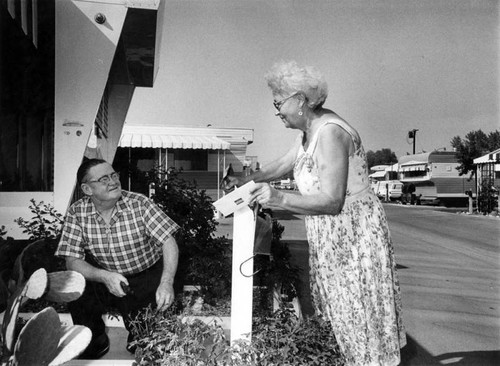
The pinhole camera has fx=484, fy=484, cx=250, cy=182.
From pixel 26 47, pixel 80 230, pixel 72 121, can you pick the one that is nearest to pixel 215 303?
pixel 80 230

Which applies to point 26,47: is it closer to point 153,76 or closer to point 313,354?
point 153,76

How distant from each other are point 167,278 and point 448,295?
395 cm

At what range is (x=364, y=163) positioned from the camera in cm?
174

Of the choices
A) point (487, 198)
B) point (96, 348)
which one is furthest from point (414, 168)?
point (96, 348)

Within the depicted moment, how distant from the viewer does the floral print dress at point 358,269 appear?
1670mm

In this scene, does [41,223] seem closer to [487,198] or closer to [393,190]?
[487,198]

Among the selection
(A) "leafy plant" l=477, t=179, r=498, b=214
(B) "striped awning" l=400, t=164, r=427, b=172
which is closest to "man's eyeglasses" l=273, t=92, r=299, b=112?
(A) "leafy plant" l=477, t=179, r=498, b=214

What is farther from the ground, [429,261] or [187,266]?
[187,266]

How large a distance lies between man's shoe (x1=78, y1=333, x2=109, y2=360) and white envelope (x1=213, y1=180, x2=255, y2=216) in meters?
1.31

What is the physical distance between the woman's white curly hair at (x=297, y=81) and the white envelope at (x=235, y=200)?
1.45 feet

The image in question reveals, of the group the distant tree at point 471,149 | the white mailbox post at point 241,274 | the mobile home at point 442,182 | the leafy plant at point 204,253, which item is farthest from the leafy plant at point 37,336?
the mobile home at point 442,182

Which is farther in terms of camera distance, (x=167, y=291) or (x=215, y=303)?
(x=215, y=303)

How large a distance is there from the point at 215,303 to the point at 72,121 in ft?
5.63

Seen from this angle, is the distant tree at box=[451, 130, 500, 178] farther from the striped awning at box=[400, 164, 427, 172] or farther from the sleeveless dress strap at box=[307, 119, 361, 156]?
the sleeveless dress strap at box=[307, 119, 361, 156]
